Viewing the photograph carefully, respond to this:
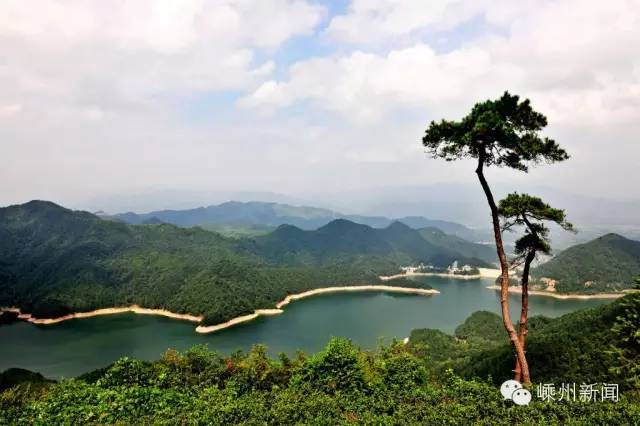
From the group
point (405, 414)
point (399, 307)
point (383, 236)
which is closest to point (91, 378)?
point (405, 414)

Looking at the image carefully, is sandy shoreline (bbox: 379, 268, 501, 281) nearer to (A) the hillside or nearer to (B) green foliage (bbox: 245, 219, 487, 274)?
(B) green foliage (bbox: 245, 219, 487, 274)

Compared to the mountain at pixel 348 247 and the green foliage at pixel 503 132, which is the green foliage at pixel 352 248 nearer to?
the mountain at pixel 348 247

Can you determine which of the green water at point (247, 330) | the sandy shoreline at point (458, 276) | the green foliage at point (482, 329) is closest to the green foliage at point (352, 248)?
the sandy shoreline at point (458, 276)

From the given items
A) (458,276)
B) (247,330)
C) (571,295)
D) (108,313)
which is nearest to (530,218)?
(247,330)

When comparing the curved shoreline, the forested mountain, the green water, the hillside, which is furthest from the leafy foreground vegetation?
the hillside

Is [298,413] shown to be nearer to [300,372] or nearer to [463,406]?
[463,406]

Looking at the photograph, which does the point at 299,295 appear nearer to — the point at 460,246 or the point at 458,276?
the point at 458,276

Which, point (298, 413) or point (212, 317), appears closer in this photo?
point (298, 413)
